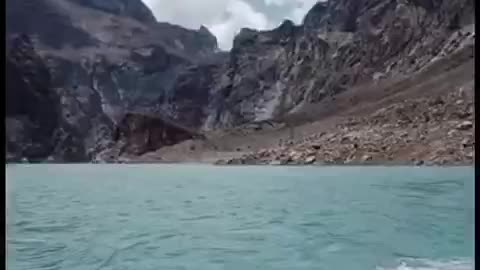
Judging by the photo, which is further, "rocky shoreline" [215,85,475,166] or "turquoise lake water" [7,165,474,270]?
"rocky shoreline" [215,85,475,166]

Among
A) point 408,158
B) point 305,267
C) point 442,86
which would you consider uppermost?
point 442,86

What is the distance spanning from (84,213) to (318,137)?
14455 centimetres

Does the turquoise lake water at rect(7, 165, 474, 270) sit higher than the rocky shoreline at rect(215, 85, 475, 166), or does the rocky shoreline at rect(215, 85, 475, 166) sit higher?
the rocky shoreline at rect(215, 85, 475, 166)

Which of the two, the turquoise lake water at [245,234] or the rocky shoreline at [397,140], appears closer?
the turquoise lake water at [245,234]

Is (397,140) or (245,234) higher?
(397,140)

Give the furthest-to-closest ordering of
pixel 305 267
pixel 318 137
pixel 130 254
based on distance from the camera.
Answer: pixel 318 137 → pixel 130 254 → pixel 305 267

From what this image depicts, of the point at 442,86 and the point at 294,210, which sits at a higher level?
the point at 442,86

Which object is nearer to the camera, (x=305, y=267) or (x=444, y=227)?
(x=305, y=267)

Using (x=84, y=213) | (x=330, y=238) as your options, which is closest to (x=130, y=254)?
(x=330, y=238)

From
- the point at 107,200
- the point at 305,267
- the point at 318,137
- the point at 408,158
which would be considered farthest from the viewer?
the point at 318,137

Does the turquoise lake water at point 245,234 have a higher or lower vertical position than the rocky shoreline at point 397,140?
lower

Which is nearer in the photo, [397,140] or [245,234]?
[245,234]

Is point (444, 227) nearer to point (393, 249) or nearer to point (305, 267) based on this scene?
point (393, 249)

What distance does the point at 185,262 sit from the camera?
21297 mm
